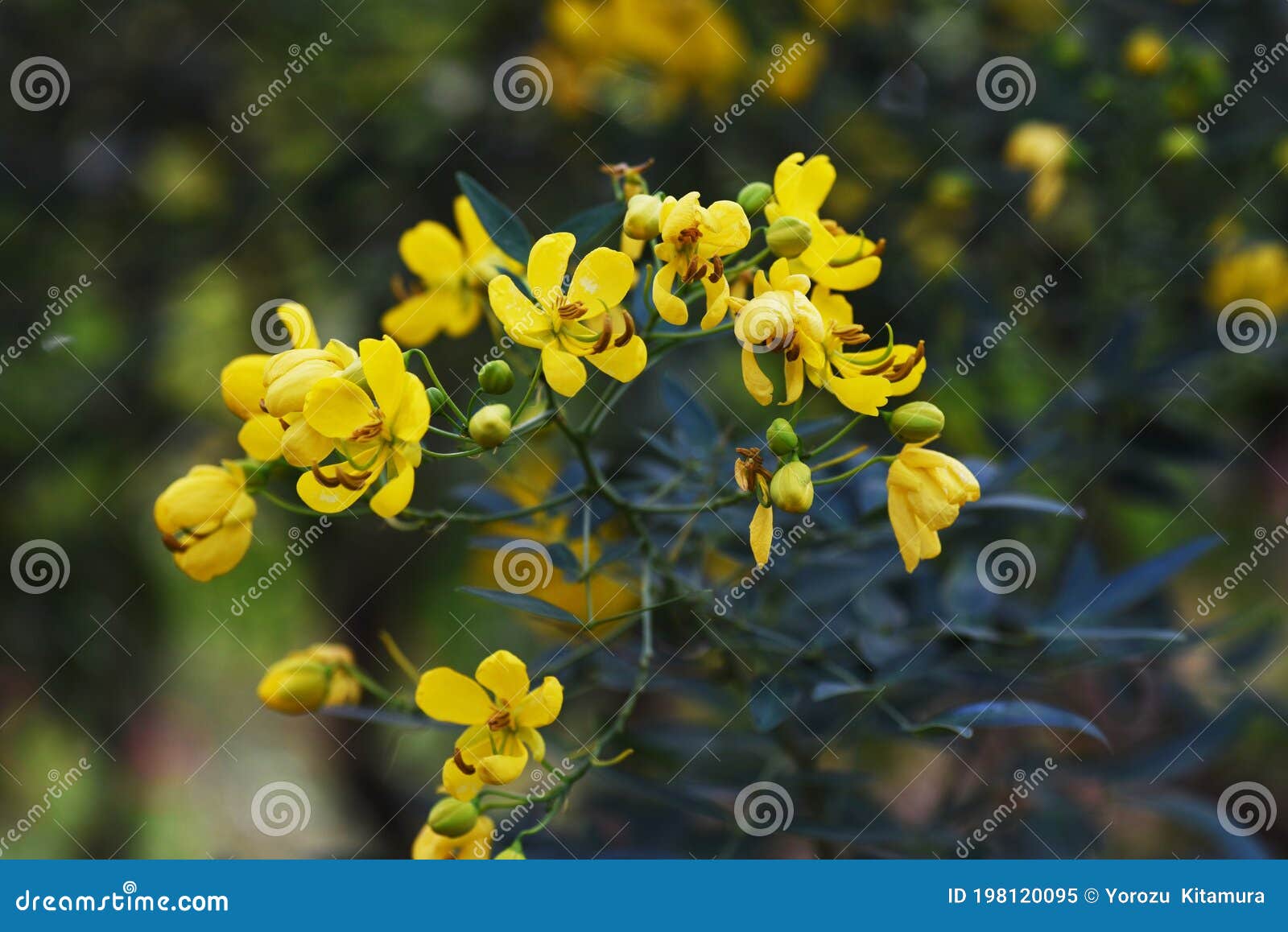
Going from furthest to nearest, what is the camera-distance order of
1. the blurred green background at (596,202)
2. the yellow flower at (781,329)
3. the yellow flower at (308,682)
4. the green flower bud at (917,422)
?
1. the blurred green background at (596,202)
2. the yellow flower at (308,682)
3. the green flower bud at (917,422)
4. the yellow flower at (781,329)

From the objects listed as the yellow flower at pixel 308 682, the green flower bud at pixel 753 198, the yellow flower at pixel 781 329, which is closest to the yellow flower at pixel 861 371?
the yellow flower at pixel 781 329

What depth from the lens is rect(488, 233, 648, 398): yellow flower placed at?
0.92 m

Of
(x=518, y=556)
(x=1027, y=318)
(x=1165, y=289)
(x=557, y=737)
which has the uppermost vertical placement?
(x=1165, y=289)

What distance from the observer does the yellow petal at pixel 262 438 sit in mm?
1015

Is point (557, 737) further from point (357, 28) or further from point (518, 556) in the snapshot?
point (357, 28)

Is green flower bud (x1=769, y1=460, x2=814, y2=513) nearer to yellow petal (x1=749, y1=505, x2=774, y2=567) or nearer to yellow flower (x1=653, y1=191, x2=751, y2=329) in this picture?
yellow petal (x1=749, y1=505, x2=774, y2=567)

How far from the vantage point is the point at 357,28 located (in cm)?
218

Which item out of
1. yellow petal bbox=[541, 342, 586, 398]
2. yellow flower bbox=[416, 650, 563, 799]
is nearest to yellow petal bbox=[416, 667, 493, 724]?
yellow flower bbox=[416, 650, 563, 799]

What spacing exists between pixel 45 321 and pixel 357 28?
2.61 ft

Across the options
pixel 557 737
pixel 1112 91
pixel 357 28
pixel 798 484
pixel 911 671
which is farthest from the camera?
pixel 357 28

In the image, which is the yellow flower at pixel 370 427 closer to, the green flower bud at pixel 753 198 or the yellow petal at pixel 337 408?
the yellow petal at pixel 337 408

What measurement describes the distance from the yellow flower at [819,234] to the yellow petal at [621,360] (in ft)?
0.63

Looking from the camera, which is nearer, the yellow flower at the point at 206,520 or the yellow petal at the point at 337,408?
the yellow petal at the point at 337,408
